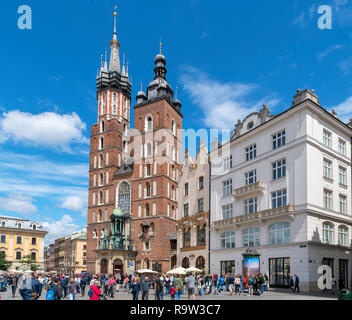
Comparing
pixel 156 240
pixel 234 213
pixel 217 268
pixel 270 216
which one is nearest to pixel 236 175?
pixel 234 213

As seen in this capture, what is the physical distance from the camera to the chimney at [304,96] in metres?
34.8

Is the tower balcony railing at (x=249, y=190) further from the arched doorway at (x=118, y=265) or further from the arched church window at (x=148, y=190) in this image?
the arched doorway at (x=118, y=265)

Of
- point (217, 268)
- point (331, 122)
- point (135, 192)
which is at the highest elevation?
point (331, 122)

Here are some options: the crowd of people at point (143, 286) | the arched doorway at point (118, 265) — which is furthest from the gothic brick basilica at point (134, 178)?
the crowd of people at point (143, 286)

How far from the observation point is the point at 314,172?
34250 mm

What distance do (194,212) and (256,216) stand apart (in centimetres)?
1379

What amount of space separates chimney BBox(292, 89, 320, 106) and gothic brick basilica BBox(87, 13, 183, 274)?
1324 inches

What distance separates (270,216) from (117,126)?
1803 inches

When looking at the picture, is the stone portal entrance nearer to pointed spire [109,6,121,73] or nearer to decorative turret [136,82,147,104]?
decorative turret [136,82,147,104]

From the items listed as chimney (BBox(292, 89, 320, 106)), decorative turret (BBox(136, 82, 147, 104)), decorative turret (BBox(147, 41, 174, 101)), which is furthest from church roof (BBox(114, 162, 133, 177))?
chimney (BBox(292, 89, 320, 106))

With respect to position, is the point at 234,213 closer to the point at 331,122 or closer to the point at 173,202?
the point at 331,122

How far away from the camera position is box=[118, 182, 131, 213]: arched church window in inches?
2719

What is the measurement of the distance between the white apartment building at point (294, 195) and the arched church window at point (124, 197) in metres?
29.8
